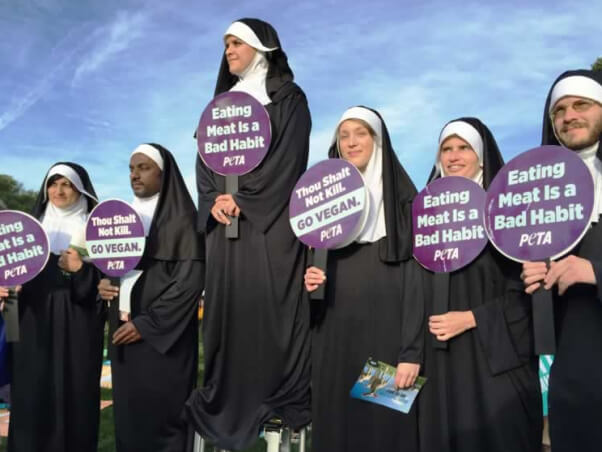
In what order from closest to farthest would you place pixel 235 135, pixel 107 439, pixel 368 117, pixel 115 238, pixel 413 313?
1. pixel 413 313
2. pixel 368 117
3. pixel 235 135
4. pixel 115 238
5. pixel 107 439

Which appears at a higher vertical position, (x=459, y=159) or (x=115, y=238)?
(x=459, y=159)

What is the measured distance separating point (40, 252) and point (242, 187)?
172 cm

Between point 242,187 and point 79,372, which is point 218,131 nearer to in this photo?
point 242,187

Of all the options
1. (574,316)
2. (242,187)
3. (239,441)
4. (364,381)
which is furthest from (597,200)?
(239,441)

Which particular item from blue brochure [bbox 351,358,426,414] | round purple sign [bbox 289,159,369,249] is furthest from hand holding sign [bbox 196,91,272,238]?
blue brochure [bbox 351,358,426,414]

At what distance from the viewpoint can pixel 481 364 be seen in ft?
12.0

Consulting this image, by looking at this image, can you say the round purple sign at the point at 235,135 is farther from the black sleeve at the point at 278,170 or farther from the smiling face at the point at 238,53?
the smiling face at the point at 238,53

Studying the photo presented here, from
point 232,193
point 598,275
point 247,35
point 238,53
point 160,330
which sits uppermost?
point 247,35

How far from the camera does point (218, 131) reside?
4531 millimetres

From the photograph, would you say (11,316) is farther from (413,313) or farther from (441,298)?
(441,298)

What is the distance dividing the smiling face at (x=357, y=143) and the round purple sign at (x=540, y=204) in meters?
1.01

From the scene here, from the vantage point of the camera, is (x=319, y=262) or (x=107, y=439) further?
(x=107, y=439)

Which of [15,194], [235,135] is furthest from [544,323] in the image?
[15,194]

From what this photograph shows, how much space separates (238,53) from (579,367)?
10.3 ft
